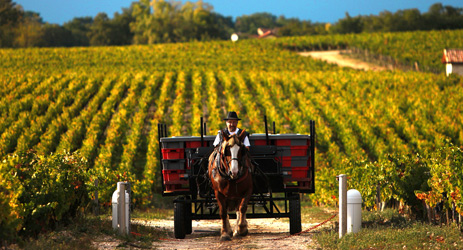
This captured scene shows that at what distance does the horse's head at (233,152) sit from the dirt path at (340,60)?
5474cm

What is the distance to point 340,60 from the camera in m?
72.8

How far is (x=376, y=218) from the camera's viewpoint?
14.7 m

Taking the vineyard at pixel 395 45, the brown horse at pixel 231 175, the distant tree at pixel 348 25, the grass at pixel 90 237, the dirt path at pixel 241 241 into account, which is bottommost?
the dirt path at pixel 241 241

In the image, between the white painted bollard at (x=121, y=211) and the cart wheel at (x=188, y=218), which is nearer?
the white painted bollard at (x=121, y=211)

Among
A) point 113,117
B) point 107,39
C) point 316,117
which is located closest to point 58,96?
point 113,117

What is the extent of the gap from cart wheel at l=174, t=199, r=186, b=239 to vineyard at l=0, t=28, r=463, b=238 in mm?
2309

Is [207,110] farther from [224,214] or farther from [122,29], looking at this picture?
[122,29]

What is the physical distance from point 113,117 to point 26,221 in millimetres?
26879

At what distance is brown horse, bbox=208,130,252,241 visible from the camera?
37.0 feet

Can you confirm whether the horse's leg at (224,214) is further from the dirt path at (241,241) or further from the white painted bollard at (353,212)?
the white painted bollard at (353,212)

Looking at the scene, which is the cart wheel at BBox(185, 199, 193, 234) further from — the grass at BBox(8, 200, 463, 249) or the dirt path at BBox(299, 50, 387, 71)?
the dirt path at BBox(299, 50, 387, 71)

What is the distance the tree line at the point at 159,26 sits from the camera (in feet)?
346

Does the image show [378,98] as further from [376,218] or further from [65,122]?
[376,218]

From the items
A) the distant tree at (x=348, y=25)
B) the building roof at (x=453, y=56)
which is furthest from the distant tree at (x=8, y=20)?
the building roof at (x=453, y=56)
